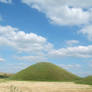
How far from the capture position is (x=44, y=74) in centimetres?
7788

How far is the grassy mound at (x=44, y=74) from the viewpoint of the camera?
7388 cm

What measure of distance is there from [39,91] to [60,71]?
50.6 meters

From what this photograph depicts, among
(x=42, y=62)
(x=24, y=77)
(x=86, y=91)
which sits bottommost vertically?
(x=86, y=91)

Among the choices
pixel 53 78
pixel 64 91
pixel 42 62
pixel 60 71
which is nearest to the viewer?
pixel 64 91

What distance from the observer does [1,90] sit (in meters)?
33.7

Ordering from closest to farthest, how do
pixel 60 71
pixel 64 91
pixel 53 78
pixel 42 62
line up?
pixel 64 91 → pixel 53 78 → pixel 60 71 → pixel 42 62

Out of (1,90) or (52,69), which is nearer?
(1,90)

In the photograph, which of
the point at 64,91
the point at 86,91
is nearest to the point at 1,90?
the point at 64,91

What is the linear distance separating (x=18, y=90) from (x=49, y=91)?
20.7 feet

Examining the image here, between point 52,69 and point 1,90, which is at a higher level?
point 52,69

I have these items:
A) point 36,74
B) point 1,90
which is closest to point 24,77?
point 36,74

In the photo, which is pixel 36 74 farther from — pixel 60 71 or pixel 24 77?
pixel 60 71

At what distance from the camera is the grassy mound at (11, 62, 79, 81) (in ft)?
242

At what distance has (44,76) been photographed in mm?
75750
